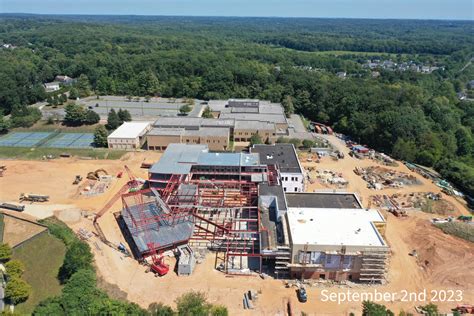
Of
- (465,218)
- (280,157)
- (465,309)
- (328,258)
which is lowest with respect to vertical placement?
(465,309)

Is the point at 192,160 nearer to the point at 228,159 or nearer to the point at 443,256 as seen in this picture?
the point at 228,159

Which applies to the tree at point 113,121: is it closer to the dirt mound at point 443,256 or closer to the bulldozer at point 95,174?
the bulldozer at point 95,174

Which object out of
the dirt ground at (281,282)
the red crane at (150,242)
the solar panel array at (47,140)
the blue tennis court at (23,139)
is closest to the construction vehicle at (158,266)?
the red crane at (150,242)

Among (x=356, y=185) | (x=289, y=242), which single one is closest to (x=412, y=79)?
(x=356, y=185)

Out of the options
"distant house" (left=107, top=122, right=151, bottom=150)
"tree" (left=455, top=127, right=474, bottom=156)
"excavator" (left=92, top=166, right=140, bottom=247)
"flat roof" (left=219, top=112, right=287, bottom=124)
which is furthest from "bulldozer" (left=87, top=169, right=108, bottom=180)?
"tree" (left=455, top=127, right=474, bottom=156)

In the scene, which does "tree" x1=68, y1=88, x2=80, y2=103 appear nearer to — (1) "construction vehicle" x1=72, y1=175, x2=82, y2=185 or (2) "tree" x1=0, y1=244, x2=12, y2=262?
(1) "construction vehicle" x1=72, y1=175, x2=82, y2=185

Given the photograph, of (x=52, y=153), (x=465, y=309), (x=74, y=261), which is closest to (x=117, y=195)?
(x=74, y=261)
